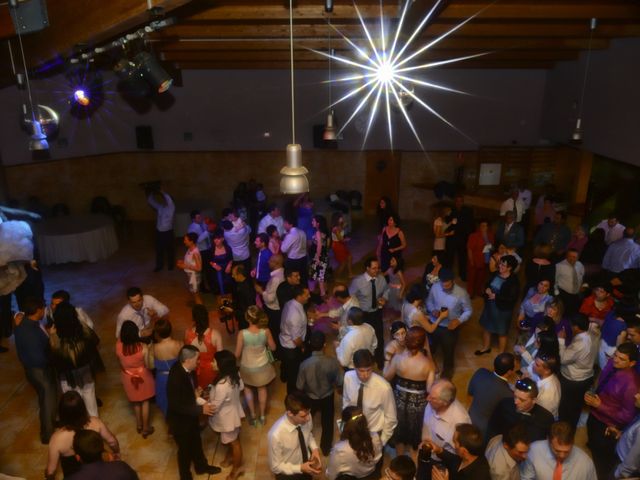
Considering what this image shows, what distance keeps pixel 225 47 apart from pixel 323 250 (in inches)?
126

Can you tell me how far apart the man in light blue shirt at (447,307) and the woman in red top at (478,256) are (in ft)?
5.93

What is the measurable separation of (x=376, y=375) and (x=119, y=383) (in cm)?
348

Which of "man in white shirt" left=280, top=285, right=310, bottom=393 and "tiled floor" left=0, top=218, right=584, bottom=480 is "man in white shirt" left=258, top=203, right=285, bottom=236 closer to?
"tiled floor" left=0, top=218, right=584, bottom=480

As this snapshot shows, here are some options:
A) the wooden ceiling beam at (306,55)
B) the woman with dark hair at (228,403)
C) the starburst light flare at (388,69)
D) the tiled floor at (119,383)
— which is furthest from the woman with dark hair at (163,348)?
the wooden ceiling beam at (306,55)

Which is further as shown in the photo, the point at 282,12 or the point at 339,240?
the point at 339,240

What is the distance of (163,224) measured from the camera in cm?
863

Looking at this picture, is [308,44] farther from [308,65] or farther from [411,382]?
[411,382]

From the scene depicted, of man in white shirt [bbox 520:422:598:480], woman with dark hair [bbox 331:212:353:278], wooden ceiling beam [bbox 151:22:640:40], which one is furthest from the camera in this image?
woman with dark hair [bbox 331:212:353:278]

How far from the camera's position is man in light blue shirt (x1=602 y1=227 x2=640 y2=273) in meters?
6.38

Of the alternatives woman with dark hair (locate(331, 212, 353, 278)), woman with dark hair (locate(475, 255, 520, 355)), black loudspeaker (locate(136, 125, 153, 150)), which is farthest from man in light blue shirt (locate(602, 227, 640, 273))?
black loudspeaker (locate(136, 125, 153, 150))

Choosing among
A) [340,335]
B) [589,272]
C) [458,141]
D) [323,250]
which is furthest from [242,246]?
[458,141]

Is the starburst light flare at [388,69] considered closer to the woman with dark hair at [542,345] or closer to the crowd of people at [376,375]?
the crowd of people at [376,375]

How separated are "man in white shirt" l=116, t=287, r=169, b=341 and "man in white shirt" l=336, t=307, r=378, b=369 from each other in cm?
196

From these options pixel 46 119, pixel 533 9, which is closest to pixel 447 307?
pixel 533 9
